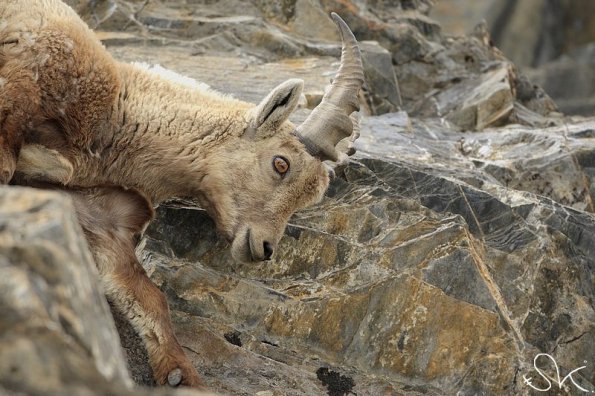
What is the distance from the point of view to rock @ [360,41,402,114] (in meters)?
15.9

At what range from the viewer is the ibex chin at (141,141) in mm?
8570

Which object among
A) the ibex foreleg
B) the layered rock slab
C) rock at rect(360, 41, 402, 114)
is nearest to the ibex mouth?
the layered rock slab

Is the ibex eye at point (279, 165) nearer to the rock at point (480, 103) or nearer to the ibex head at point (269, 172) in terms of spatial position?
the ibex head at point (269, 172)

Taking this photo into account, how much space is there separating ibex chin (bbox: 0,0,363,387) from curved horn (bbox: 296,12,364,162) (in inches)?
0.5

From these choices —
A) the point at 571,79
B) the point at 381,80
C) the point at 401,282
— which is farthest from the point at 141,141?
the point at 571,79

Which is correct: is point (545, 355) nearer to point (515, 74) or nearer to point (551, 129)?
point (551, 129)

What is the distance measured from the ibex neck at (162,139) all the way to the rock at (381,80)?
6876 mm

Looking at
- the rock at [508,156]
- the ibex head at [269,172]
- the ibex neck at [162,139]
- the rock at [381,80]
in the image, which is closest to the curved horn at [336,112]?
the ibex head at [269,172]

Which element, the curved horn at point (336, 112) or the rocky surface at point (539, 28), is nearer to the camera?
the curved horn at point (336, 112)

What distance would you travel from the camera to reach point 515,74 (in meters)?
18.3

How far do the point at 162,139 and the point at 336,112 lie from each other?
203cm

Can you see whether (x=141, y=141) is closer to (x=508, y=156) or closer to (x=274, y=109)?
(x=274, y=109)

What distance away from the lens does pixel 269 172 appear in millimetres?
9148
